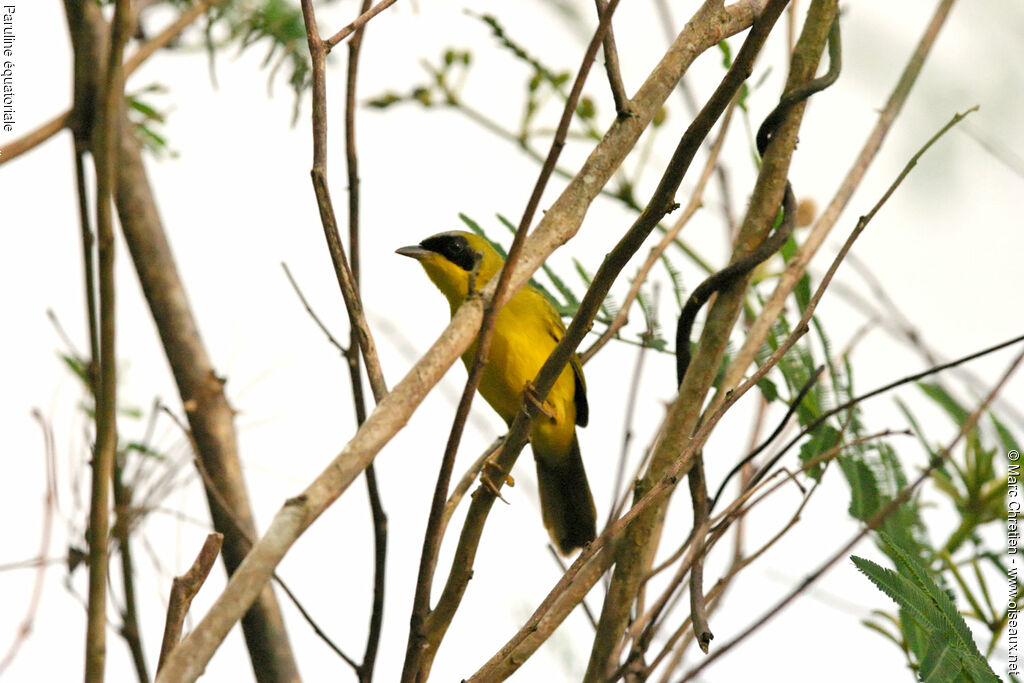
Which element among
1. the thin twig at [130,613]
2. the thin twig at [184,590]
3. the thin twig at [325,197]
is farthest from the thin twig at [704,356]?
the thin twig at [130,613]

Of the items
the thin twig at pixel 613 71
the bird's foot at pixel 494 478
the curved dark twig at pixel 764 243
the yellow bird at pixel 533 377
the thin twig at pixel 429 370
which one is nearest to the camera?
the thin twig at pixel 429 370

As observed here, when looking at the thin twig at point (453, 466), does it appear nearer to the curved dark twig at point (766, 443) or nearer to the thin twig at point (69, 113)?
the curved dark twig at point (766, 443)

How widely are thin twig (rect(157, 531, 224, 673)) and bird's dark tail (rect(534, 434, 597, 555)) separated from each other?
255 cm

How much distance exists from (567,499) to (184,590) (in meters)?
2.82

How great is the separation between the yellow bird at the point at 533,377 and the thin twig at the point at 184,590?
2.34 meters

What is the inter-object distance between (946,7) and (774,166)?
0.57 metres

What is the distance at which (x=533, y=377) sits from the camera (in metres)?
3.83

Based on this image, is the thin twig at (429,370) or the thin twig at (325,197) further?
the thin twig at (325,197)

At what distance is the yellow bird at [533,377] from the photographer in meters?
3.76

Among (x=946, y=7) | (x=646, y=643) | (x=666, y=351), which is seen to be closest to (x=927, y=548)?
(x=666, y=351)

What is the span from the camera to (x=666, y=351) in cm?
269

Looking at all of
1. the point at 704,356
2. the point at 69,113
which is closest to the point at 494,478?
the point at 704,356

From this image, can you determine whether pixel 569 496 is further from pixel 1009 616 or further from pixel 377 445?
pixel 377 445

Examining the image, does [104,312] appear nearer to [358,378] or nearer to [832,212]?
[358,378]
